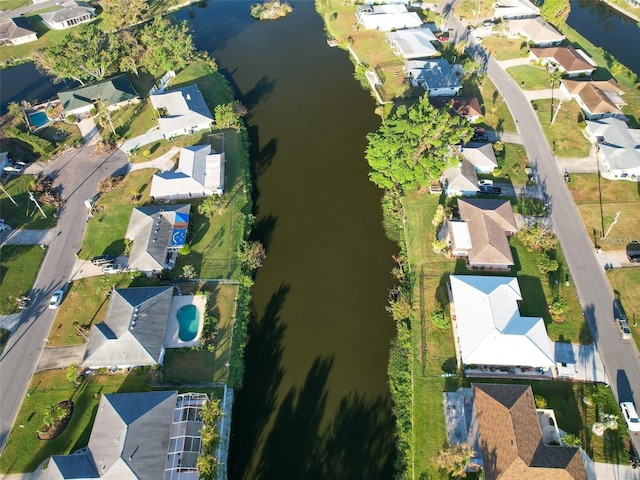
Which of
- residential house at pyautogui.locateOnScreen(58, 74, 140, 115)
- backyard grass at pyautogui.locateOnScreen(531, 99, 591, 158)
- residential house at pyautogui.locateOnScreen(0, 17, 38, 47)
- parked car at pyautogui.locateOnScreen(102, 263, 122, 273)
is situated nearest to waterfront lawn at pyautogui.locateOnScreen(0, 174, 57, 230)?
parked car at pyautogui.locateOnScreen(102, 263, 122, 273)

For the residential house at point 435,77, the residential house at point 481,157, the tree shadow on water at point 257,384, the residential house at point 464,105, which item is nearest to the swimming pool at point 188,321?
the tree shadow on water at point 257,384

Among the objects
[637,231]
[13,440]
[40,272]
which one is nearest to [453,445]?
[637,231]

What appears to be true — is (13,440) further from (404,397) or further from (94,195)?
(404,397)

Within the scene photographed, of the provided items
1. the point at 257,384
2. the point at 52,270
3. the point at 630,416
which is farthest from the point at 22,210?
the point at 630,416

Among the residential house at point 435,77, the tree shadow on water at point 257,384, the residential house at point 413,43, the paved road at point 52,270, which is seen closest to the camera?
the tree shadow on water at point 257,384

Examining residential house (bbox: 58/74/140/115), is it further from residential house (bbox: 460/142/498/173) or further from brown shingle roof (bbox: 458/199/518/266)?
brown shingle roof (bbox: 458/199/518/266)

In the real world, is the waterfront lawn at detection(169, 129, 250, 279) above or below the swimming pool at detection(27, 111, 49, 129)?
below

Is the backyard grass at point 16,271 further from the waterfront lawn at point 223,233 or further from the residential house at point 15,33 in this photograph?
the residential house at point 15,33
